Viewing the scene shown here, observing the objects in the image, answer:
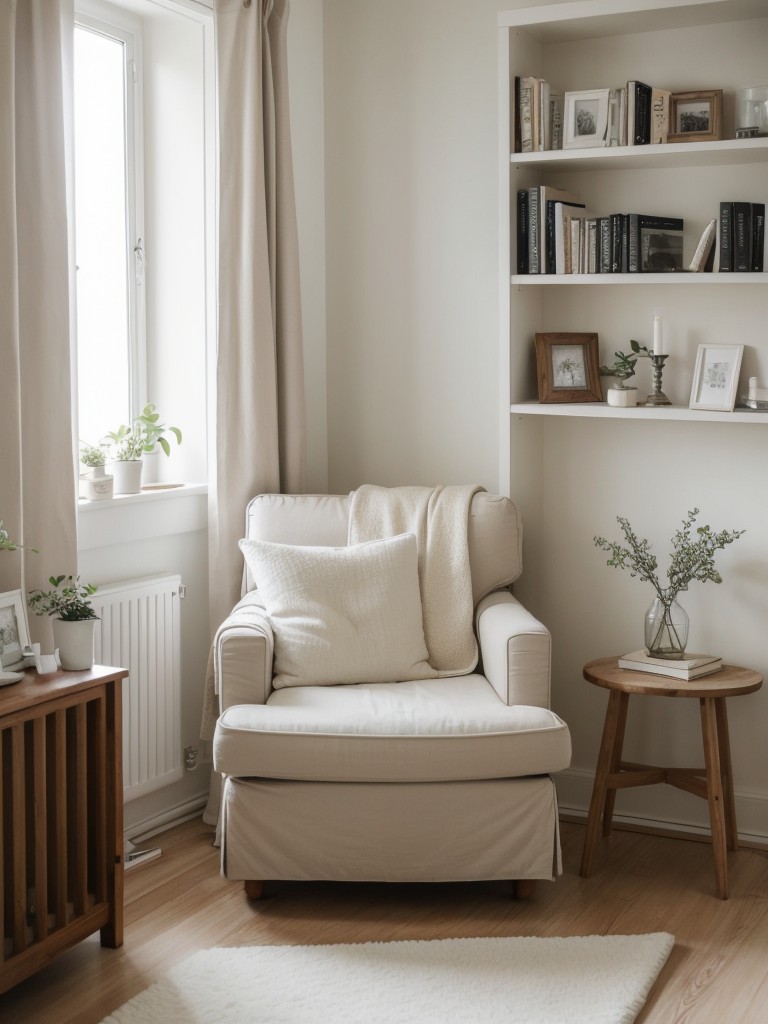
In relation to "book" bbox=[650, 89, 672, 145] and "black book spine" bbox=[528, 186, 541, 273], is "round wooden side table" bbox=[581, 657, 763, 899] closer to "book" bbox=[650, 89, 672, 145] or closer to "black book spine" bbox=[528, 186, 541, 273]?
"black book spine" bbox=[528, 186, 541, 273]

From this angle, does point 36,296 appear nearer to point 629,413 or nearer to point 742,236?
point 629,413

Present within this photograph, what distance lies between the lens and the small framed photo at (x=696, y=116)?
2.90 m

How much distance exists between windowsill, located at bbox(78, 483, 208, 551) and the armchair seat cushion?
0.67 metres

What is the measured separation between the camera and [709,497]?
3.12 meters

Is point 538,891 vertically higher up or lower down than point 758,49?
lower down

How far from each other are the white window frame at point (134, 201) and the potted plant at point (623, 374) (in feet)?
4.56

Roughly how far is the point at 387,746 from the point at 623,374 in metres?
1.30

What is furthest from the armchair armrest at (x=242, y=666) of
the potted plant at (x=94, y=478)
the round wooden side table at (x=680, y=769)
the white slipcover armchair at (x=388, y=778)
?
the round wooden side table at (x=680, y=769)

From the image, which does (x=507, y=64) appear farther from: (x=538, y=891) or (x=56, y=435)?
(x=538, y=891)

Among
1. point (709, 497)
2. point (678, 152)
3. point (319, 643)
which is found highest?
point (678, 152)

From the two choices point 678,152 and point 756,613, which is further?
point 756,613

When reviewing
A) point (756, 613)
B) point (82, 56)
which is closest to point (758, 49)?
point (756, 613)

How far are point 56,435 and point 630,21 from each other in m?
1.89

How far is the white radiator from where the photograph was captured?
9.56 feet
